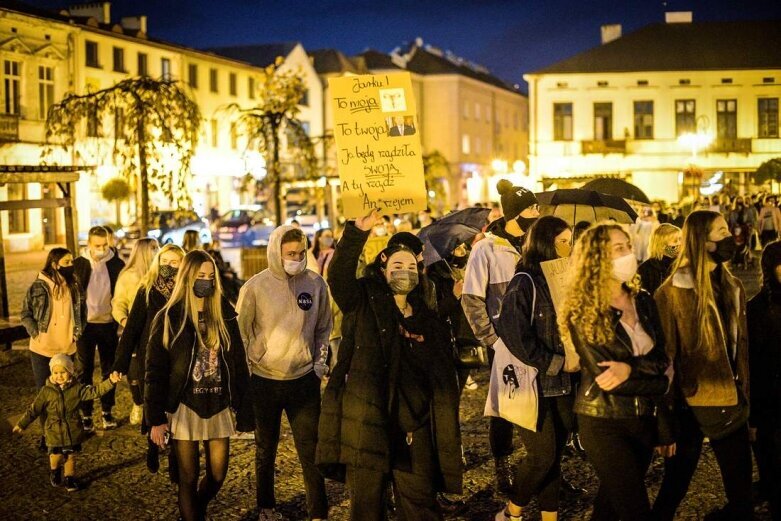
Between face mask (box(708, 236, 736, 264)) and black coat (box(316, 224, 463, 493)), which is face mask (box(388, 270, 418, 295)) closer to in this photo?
black coat (box(316, 224, 463, 493))

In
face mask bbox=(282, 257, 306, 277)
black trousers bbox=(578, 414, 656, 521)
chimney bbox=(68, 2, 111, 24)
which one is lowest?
black trousers bbox=(578, 414, 656, 521)

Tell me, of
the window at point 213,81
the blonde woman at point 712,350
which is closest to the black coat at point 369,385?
the blonde woman at point 712,350

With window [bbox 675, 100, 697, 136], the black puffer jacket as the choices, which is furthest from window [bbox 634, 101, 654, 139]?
the black puffer jacket

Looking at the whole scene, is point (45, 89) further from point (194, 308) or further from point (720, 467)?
point (720, 467)

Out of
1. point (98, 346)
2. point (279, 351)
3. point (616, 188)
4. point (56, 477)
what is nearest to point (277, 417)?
point (279, 351)

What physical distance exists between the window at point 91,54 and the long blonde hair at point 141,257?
134 feet

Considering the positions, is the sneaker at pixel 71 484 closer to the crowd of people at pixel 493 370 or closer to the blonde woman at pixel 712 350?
the crowd of people at pixel 493 370

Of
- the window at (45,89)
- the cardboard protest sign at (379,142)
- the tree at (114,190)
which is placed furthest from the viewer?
the window at (45,89)

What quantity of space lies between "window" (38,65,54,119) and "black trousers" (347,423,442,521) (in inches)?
1600

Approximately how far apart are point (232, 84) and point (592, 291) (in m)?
58.0

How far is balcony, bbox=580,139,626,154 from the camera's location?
1986 inches

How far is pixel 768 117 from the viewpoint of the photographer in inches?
1973

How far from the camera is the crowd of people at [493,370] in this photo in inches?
193

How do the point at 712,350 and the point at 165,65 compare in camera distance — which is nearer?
the point at 712,350
